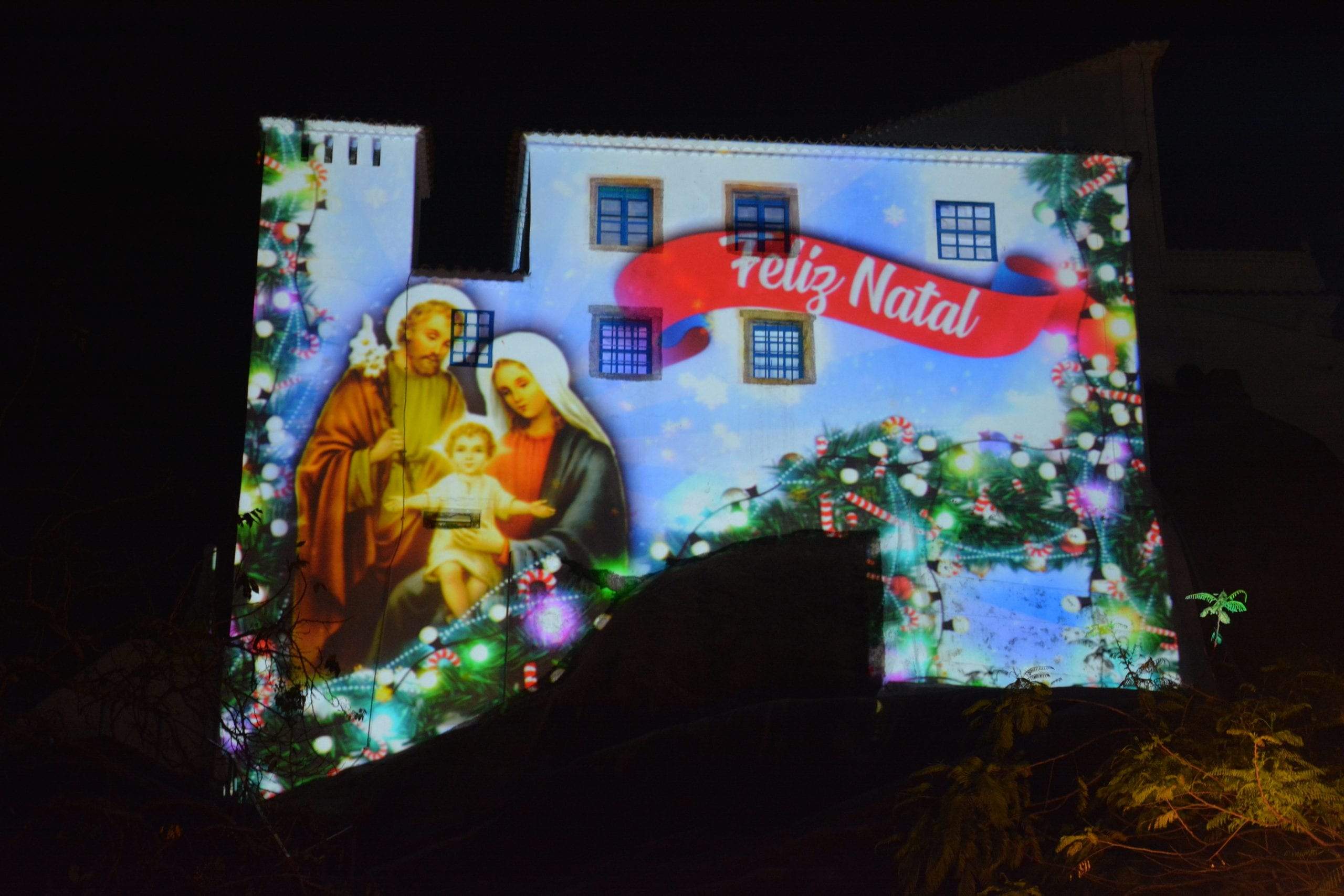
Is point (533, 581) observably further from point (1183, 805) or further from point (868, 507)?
point (1183, 805)

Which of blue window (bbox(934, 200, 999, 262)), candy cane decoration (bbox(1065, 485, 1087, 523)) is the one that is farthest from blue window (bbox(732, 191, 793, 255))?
candy cane decoration (bbox(1065, 485, 1087, 523))

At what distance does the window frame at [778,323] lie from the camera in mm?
22750

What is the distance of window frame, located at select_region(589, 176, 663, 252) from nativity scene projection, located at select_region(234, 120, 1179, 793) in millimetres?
55

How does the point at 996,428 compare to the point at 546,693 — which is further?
the point at 996,428

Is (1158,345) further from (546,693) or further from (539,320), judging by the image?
(546,693)

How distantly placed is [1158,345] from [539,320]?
Result: 46.3 feet

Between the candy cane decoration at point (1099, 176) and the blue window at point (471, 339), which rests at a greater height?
the candy cane decoration at point (1099, 176)

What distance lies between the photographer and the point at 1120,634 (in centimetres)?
2195

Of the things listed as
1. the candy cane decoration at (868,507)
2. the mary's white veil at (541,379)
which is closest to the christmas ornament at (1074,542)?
the candy cane decoration at (868,507)

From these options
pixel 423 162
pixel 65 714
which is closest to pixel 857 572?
pixel 423 162

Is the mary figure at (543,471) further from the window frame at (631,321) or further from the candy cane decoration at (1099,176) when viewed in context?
the candy cane decoration at (1099,176)

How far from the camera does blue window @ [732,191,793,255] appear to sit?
23.4 m

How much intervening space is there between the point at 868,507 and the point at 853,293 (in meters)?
3.66

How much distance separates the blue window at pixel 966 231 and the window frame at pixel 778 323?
9.14ft
